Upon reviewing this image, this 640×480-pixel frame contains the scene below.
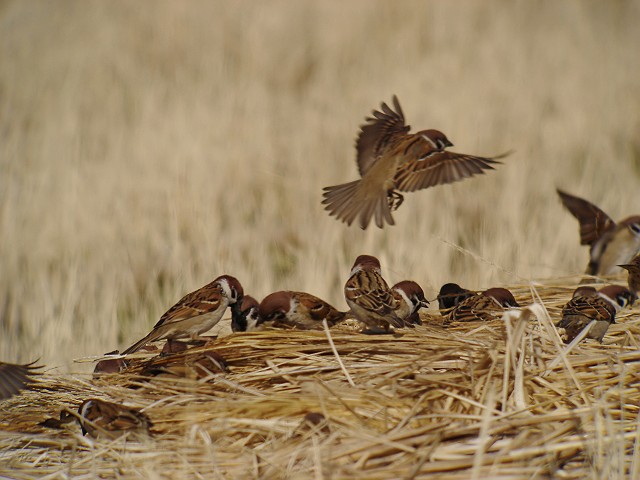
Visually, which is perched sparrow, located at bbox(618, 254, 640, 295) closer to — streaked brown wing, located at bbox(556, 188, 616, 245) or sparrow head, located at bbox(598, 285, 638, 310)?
sparrow head, located at bbox(598, 285, 638, 310)

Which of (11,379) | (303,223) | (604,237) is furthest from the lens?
(303,223)

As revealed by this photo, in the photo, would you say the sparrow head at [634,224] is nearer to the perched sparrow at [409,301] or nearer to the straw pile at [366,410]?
the straw pile at [366,410]

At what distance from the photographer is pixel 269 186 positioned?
9250mm

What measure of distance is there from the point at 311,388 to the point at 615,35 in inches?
456

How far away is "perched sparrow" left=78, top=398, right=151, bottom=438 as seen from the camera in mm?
3775

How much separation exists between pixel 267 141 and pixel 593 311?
6.04 meters

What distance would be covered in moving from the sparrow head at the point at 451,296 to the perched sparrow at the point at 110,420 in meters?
2.28

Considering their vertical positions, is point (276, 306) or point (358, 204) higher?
point (358, 204)

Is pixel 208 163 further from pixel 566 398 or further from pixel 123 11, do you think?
pixel 566 398

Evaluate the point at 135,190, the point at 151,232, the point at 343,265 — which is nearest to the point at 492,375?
the point at 343,265

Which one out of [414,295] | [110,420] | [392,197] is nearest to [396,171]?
[392,197]

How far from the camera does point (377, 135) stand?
18.8ft

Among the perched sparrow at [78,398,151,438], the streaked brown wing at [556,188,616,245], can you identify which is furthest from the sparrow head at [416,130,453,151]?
the perched sparrow at [78,398,151,438]

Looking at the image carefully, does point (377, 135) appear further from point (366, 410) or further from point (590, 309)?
point (366, 410)
